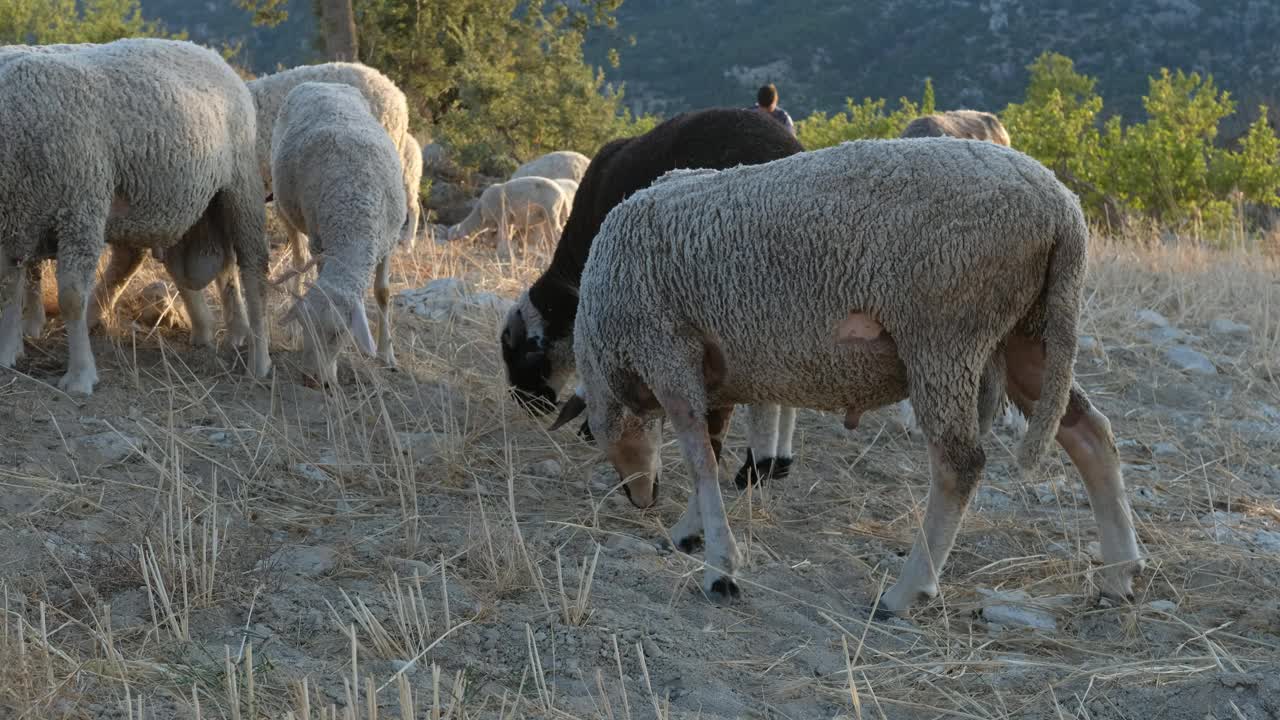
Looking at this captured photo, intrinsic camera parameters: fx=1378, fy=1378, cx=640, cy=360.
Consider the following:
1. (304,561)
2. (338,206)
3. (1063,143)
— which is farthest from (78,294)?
(1063,143)

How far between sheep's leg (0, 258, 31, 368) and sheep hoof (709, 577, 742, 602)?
3696 millimetres

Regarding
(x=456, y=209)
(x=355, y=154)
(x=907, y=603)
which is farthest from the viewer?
(x=456, y=209)

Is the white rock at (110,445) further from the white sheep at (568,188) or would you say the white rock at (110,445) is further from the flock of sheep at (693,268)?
the white sheep at (568,188)

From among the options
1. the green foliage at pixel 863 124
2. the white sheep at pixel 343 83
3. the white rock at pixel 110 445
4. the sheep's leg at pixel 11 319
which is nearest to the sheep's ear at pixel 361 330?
the white rock at pixel 110 445

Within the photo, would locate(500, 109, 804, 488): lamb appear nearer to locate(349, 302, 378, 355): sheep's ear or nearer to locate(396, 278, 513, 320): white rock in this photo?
locate(349, 302, 378, 355): sheep's ear

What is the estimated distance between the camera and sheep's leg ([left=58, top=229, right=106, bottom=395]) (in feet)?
19.9

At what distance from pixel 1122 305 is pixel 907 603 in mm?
5209

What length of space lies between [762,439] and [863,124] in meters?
17.5

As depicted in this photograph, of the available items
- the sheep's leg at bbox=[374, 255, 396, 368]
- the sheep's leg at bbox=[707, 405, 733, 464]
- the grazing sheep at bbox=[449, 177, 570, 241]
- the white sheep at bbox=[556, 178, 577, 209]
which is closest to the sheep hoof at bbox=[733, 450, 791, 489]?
the sheep's leg at bbox=[707, 405, 733, 464]

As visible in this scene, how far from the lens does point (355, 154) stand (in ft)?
24.2

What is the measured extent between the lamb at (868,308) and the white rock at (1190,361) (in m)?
3.61

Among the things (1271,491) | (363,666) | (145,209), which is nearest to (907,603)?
(363,666)

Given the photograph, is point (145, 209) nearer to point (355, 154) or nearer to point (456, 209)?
point (355, 154)

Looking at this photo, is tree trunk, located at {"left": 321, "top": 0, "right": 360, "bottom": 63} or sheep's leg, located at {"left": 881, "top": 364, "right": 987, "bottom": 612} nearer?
sheep's leg, located at {"left": 881, "top": 364, "right": 987, "bottom": 612}
